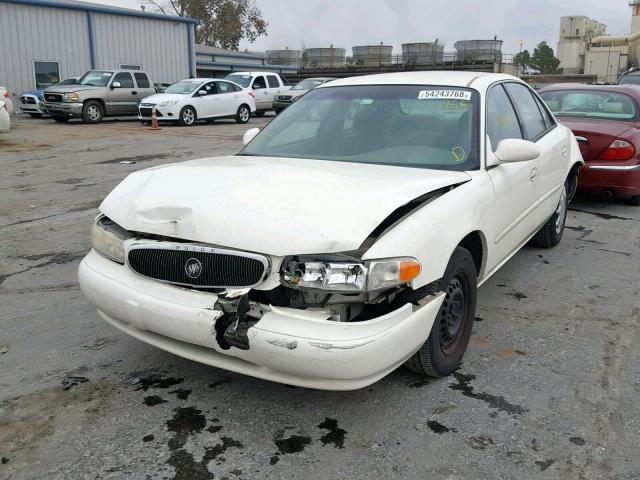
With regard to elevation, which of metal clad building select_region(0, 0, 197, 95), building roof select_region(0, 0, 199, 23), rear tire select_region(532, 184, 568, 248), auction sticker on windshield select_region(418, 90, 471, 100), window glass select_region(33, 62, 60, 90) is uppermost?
building roof select_region(0, 0, 199, 23)

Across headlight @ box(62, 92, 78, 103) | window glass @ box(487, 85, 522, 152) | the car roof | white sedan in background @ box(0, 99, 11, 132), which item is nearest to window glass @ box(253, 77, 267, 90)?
headlight @ box(62, 92, 78, 103)

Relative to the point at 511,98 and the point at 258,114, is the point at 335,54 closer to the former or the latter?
the point at 258,114

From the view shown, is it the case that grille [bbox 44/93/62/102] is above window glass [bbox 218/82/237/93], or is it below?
below

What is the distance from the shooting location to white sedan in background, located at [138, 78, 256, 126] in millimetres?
19547

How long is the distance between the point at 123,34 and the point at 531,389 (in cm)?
3021

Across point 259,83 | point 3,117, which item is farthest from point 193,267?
point 259,83

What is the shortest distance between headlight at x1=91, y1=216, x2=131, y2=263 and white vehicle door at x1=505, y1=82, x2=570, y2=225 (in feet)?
9.76

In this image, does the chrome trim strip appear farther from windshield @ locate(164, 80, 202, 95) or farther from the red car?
windshield @ locate(164, 80, 202, 95)

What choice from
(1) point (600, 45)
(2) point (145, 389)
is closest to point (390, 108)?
(2) point (145, 389)

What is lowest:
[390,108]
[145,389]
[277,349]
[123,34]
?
[145,389]

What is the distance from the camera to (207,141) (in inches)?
608

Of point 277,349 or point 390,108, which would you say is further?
point 390,108

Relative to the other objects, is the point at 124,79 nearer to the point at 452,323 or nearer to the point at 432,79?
the point at 432,79

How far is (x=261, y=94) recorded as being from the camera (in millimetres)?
24594
